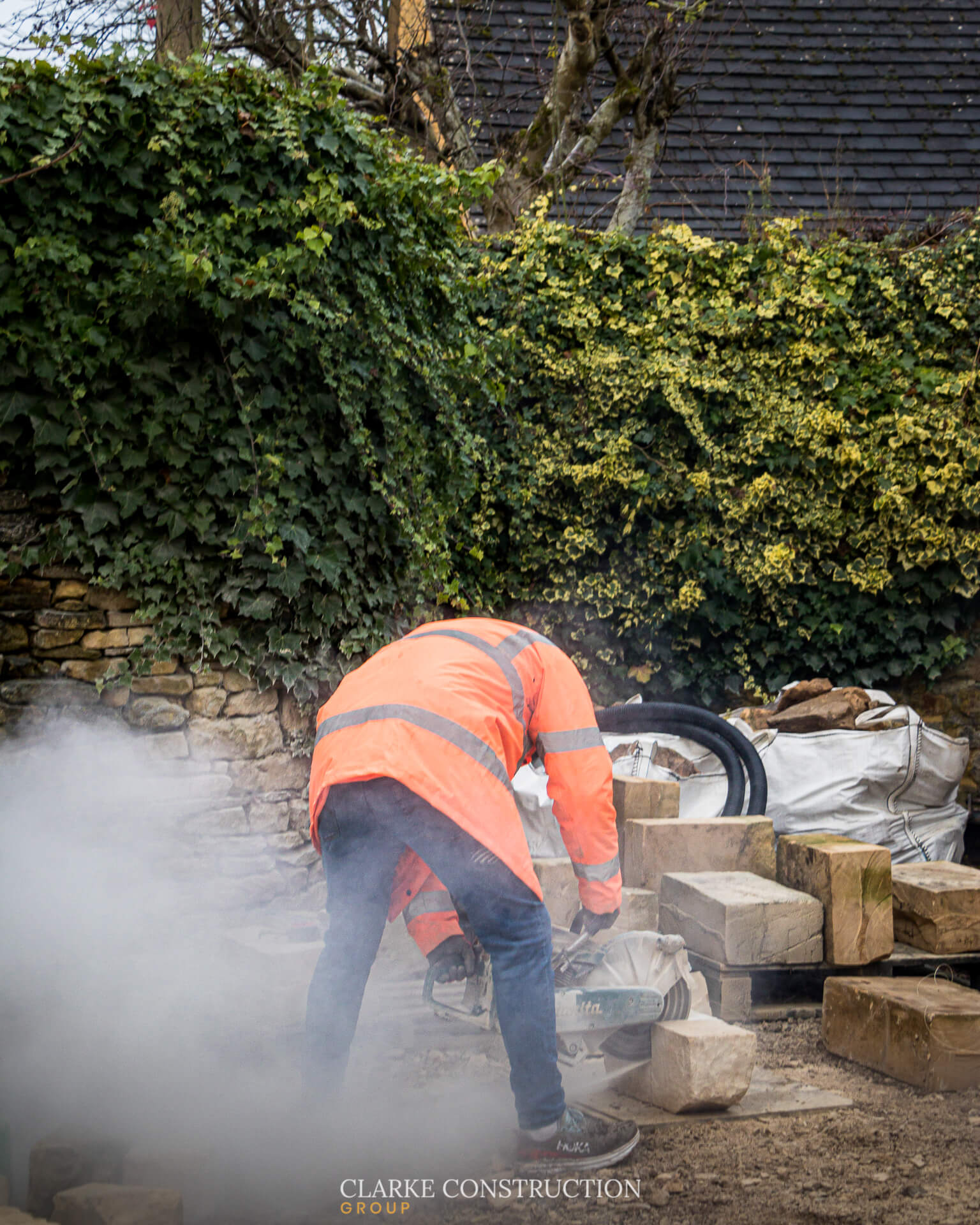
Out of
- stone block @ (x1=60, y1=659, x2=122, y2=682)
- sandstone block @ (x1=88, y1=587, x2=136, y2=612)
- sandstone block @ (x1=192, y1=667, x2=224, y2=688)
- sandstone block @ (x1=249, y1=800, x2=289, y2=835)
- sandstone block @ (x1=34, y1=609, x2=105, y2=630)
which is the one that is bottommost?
sandstone block @ (x1=249, y1=800, x2=289, y2=835)

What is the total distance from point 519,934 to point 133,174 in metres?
3.56

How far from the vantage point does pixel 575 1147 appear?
2.52 metres

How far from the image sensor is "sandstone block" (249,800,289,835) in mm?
4559

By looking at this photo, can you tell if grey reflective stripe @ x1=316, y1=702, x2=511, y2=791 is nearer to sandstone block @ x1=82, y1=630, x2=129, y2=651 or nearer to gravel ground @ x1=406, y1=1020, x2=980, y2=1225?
gravel ground @ x1=406, y1=1020, x2=980, y2=1225

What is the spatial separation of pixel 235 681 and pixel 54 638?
2.56ft

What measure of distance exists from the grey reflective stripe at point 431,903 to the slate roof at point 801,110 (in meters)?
6.54

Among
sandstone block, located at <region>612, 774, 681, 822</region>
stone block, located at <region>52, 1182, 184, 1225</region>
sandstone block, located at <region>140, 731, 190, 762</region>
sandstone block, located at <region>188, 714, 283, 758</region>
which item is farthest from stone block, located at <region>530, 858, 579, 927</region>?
stone block, located at <region>52, 1182, 184, 1225</region>

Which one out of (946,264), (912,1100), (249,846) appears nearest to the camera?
(912,1100)

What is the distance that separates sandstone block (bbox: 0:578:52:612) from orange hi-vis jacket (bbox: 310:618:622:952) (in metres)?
2.14

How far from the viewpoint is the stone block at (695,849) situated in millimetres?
4078

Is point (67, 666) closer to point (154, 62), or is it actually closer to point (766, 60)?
point (154, 62)

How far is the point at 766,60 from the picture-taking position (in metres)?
9.73

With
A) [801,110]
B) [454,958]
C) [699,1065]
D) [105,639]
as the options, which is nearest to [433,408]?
[105,639]

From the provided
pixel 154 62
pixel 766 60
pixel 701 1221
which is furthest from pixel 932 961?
pixel 766 60
